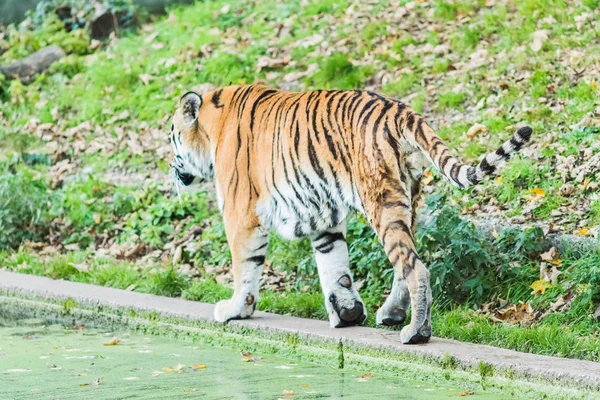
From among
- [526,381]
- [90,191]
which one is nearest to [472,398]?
[526,381]

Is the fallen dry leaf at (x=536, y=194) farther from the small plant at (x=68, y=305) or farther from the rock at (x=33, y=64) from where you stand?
the rock at (x=33, y=64)

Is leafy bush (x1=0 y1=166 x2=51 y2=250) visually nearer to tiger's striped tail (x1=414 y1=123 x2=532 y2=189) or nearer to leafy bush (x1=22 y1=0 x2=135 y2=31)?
tiger's striped tail (x1=414 y1=123 x2=532 y2=189)

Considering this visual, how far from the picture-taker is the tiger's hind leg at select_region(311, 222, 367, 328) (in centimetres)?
612

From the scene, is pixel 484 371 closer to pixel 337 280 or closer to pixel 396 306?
pixel 396 306

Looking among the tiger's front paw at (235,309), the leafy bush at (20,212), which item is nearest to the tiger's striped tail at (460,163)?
the tiger's front paw at (235,309)

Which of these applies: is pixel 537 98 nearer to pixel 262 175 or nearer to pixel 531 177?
pixel 531 177

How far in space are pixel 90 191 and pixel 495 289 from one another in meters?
5.37

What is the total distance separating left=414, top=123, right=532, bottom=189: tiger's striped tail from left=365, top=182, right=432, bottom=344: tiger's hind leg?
0.30 m

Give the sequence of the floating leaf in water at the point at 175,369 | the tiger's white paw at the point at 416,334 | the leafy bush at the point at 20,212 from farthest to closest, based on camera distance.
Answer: the leafy bush at the point at 20,212
the floating leaf in water at the point at 175,369
the tiger's white paw at the point at 416,334

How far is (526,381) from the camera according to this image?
4.67 meters

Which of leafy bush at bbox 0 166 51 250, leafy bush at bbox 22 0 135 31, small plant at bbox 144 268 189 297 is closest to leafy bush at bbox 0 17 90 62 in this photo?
leafy bush at bbox 22 0 135 31

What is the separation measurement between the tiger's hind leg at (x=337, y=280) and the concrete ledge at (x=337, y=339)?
14 centimetres

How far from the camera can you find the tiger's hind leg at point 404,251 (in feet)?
17.5

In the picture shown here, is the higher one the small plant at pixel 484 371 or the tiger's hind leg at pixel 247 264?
the tiger's hind leg at pixel 247 264
